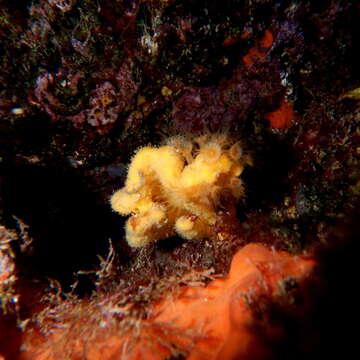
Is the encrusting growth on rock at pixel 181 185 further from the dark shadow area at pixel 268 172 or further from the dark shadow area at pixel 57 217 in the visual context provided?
the dark shadow area at pixel 57 217

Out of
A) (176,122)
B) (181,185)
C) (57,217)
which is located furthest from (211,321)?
(57,217)

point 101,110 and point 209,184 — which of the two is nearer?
point 209,184

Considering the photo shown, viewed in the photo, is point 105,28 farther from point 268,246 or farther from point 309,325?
point 309,325

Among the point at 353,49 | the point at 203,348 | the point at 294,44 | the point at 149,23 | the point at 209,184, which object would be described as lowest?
the point at 203,348

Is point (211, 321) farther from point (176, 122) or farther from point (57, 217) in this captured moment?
point (57, 217)

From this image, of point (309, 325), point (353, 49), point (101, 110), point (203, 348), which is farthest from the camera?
point (101, 110)

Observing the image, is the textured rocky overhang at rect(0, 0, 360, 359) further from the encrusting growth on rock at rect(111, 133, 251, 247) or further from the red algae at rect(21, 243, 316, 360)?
the encrusting growth on rock at rect(111, 133, 251, 247)

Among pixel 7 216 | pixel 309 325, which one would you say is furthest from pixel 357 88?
pixel 7 216

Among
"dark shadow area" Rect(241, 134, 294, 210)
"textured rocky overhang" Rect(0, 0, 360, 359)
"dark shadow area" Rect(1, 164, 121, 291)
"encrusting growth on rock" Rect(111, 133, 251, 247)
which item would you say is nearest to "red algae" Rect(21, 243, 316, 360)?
"textured rocky overhang" Rect(0, 0, 360, 359)
